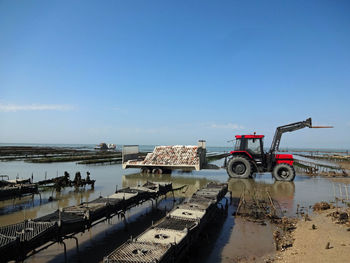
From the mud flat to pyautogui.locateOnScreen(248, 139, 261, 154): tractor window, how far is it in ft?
31.1

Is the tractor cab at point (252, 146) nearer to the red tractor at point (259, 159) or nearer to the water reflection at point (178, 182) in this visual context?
the red tractor at point (259, 159)

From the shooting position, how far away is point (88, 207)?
7848mm

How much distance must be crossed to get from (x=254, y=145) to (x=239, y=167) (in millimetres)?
2009

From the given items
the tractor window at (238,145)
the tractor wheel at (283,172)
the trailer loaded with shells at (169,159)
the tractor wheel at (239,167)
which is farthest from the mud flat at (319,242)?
the trailer loaded with shells at (169,159)

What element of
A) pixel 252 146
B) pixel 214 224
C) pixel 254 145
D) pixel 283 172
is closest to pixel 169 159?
pixel 252 146

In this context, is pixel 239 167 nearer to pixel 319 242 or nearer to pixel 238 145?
pixel 238 145

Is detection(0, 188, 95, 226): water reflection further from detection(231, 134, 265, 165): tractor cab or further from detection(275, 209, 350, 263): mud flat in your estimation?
detection(231, 134, 265, 165): tractor cab

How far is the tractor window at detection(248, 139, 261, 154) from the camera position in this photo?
18.9m

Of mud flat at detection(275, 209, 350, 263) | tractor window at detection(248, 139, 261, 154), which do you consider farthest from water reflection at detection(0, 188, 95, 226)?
tractor window at detection(248, 139, 261, 154)

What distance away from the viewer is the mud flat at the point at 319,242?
20.6ft

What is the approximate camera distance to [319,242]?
7289mm

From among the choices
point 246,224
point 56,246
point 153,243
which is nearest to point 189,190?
point 246,224

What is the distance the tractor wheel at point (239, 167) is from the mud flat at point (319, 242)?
920cm

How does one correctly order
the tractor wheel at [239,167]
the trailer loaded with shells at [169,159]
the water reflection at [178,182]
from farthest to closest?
1. the trailer loaded with shells at [169,159]
2. the tractor wheel at [239,167]
3. the water reflection at [178,182]
